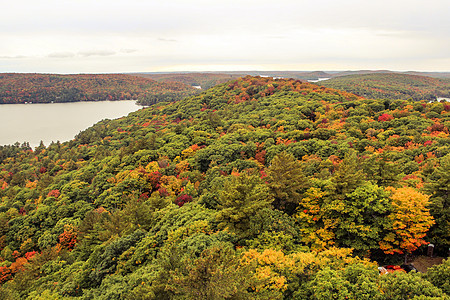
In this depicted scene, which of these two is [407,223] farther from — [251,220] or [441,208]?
[251,220]

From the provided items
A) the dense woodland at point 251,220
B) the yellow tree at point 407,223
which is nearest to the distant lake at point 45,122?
the dense woodland at point 251,220

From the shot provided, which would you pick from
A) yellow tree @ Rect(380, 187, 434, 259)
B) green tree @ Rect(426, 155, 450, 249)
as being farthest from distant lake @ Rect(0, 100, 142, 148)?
green tree @ Rect(426, 155, 450, 249)

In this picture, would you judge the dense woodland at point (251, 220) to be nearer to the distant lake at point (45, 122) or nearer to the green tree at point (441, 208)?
the green tree at point (441, 208)

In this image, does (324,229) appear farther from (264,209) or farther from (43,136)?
(43,136)

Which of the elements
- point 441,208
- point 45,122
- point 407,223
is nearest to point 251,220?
point 407,223

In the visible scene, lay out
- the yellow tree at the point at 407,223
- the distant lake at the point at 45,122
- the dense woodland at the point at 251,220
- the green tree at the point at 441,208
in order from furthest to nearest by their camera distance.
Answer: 1. the distant lake at the point at 45,122
2. the green tree at the point at 441,208
3. the yellow tree at the point at 407,223
4. the dense woodland at the point at 251,220

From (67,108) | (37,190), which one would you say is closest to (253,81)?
(37,190)
